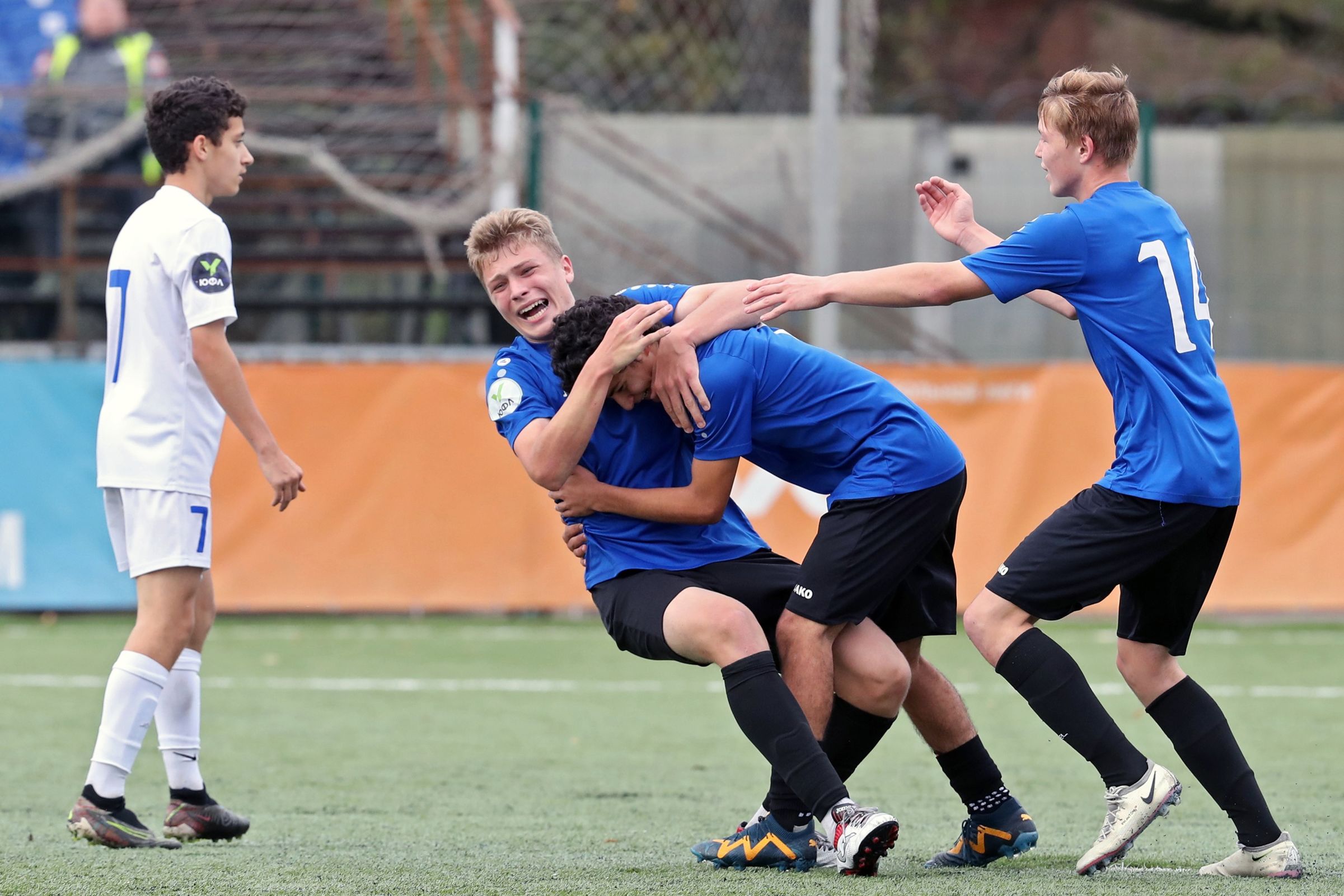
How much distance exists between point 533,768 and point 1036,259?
9.97 feet

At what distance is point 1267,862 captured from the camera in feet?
13.0

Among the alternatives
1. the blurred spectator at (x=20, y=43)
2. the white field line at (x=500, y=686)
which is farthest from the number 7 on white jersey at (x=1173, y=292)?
the blurred spectator at (x=20, y=43)

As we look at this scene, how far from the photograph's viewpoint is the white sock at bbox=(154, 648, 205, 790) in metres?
4.70

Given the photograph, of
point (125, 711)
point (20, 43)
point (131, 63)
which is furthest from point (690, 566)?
point (20, 43)

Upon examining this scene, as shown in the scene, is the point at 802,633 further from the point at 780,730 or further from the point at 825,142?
the point at 825,142

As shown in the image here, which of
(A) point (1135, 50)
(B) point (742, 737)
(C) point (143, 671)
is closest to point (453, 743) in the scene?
(B) point (742, 737)

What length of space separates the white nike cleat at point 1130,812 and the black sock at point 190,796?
7.87 feet

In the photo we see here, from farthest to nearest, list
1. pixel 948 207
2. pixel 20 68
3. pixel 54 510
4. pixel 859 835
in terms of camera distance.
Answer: pixel 20 68, pixel 54 510, pixel 948 207, pixel 859 835

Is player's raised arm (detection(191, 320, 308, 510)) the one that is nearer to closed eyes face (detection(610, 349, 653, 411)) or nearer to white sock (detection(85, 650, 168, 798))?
white sock (detection(85, 650, 168, 798))

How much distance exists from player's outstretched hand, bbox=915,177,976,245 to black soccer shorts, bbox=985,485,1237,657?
0.80m

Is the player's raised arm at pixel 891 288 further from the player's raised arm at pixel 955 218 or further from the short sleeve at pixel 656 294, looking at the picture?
the player's raised arm at pixel 955 218

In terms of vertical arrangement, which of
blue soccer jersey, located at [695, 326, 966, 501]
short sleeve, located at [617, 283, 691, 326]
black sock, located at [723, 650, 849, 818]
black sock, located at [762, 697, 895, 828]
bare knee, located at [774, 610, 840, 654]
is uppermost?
short sleeve, located at [617, 283, 691, 326]

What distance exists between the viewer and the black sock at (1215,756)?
401cm

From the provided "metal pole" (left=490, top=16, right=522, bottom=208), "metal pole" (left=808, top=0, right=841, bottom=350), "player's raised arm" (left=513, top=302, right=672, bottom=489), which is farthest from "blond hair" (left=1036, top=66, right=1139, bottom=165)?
"metal pole" (left=490, top=16, right=522, bottom=208)
